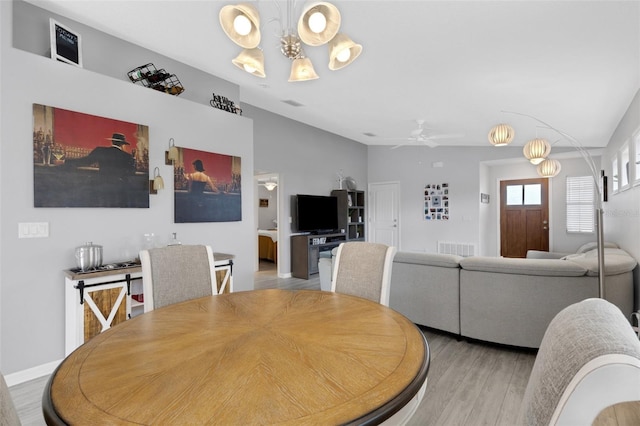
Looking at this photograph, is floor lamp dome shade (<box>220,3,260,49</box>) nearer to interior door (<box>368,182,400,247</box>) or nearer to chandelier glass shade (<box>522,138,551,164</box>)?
chandelier glass shade (<box>522,138,551,164</box>)

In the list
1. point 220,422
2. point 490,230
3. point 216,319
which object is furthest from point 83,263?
point 490,230

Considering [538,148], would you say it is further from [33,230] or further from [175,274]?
[33,230]

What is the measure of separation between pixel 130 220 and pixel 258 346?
8.72 feet

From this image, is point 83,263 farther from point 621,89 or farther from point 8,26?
point 621,89

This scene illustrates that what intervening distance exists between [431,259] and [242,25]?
2.57 metres

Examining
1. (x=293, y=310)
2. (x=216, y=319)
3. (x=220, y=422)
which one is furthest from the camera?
(x=293, y=310)

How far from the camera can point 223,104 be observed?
4.16 metres

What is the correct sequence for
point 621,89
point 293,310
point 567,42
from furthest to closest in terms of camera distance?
point 621,89 < point 567,42 < point 293,310

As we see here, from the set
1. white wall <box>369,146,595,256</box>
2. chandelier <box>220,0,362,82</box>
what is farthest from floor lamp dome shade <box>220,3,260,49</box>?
white wall <box>369,146,595,256</box>

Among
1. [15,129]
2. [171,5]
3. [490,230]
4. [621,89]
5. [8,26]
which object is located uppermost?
[171,5]

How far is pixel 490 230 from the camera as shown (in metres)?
7.80

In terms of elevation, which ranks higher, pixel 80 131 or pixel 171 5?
pixel 171 5

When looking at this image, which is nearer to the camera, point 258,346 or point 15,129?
point 258,346

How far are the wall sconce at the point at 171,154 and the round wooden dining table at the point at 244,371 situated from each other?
7.70 ft
